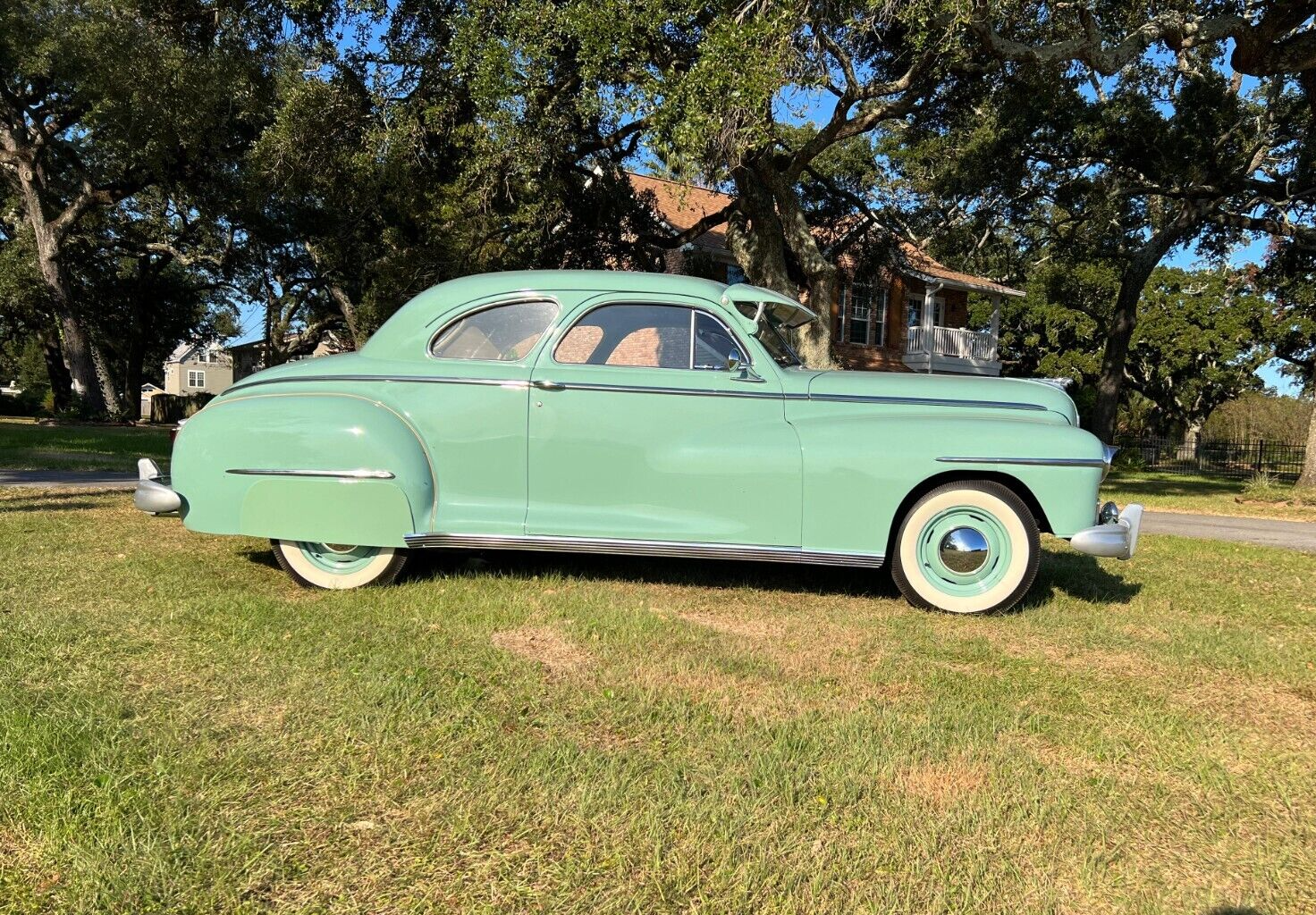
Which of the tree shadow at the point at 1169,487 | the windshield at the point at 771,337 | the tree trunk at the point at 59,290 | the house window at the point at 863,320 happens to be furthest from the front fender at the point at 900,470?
the tree trunk at the point at 59,290

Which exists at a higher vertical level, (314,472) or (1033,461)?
(1033,461)

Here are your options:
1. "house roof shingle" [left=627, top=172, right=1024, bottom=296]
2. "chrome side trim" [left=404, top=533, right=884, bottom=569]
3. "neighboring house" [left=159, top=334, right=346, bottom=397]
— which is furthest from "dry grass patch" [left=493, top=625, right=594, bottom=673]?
"neighboring house" [left=159, top=334, right=346, bottom=397]

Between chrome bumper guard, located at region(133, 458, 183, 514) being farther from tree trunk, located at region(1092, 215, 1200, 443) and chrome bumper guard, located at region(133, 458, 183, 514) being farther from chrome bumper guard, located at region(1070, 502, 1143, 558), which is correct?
tree trunk, located at region(1092, 215, 1200, 443)

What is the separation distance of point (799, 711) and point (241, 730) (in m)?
1.95

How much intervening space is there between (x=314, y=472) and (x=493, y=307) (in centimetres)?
137

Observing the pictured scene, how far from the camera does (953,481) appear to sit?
4586 millimetres

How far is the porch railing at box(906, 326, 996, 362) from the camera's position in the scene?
27.9m

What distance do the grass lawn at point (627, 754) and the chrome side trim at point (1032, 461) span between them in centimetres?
86

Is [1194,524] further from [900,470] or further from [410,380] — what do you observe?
[410,380]

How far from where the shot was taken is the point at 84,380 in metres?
26.2

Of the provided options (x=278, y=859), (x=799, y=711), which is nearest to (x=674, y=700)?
(x=799, y=711)

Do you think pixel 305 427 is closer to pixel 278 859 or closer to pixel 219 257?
pixel 278 859

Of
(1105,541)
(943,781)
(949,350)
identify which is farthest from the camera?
(949,350)

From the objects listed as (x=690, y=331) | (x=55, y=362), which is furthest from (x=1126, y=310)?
(x=55, y=362)
